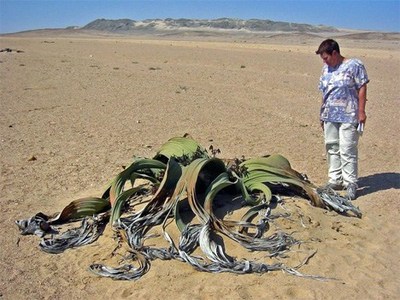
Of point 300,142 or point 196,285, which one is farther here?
point 300,142

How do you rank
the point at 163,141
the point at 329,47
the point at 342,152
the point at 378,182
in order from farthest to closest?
the point at 163,141, the point at 378,182, the point at 342,152, the point at 329,47

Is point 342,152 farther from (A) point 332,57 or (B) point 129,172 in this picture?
(B) point 129,172

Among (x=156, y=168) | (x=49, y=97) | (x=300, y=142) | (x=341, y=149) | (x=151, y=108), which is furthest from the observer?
(x=49, y=97)

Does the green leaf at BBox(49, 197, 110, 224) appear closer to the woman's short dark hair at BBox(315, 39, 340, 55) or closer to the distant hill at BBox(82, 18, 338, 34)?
the woman's short dark hair at BBox(315, 39, 340, 55)

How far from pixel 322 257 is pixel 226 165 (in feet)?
3.63

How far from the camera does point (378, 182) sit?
5.22 metres

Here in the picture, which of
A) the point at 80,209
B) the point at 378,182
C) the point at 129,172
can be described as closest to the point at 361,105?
the point at 378,182

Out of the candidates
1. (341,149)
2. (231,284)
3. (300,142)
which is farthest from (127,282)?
(300,142)

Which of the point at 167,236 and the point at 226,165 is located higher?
the point at 226,165

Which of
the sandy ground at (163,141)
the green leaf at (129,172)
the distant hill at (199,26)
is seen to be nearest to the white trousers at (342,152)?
the sandy ground at (163,141)

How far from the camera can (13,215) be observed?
4.45 m

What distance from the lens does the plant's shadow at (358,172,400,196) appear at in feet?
16.4

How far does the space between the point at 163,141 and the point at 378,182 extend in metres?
2.85

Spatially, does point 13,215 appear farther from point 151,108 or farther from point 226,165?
point 151,108
